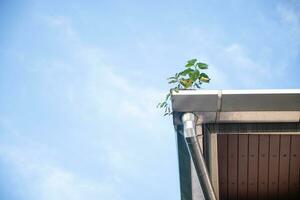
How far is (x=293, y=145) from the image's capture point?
4543 millimetres

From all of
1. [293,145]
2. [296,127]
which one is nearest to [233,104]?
[296,127]

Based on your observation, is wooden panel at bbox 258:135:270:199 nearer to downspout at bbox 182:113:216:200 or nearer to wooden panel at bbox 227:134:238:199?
wooden panel at bbox 227:134:238:199

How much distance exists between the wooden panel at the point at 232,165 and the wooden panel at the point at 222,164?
0.05 meters

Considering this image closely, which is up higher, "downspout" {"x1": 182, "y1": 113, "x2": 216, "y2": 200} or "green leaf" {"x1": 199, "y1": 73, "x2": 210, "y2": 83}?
"green leaf" {"x1": 199, "y1": 73, "x2": 210, "y2": 83}

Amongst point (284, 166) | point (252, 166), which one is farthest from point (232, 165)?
point (284, 166)

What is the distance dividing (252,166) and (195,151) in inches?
44.0

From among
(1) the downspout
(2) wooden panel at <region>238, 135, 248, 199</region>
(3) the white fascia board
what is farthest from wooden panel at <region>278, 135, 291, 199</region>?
(1) the downspout

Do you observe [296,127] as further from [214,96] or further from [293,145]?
[214,96]

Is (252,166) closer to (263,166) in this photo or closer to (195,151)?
(263,166)

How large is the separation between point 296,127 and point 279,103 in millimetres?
452

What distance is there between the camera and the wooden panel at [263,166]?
455 cm

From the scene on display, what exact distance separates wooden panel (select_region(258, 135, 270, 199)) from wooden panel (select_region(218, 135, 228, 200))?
0.42m

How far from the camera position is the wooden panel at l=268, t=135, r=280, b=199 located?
14.9 feet

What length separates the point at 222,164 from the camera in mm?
4723
